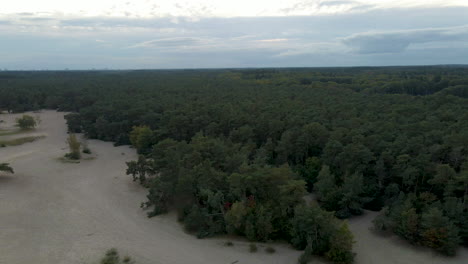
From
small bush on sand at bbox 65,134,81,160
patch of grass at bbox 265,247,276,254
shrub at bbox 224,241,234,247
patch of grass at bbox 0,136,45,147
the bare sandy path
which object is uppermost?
small bush on sand at bbox 65,134,81,160

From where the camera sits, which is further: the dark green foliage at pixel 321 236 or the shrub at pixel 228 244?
the shrub at pixel 228 244

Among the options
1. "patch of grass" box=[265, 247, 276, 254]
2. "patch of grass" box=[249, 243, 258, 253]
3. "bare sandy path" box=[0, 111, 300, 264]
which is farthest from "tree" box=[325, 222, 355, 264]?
"patch of grass" box=[249, 243, 258, 253]

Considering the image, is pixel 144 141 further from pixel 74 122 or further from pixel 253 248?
pixel 253 248

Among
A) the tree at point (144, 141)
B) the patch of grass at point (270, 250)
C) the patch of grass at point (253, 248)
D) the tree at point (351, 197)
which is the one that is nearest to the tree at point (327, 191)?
the tree at point (351, 197)

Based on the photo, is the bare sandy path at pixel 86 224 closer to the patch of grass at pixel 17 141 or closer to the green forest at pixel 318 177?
the green forest at pixel 318 177

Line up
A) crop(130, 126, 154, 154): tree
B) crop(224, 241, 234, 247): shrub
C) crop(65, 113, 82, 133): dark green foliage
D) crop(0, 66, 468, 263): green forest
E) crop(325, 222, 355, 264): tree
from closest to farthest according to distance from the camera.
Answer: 1. crop(325, 222, 355, 264): tree
2. crop(0, 66, 468, 263): green forest
3. crop(224, 241, 234, 247): shrub
4. crop(130, 126, 154, 154): tree
5. crop(65, 113, 82, 133): dark green foliage

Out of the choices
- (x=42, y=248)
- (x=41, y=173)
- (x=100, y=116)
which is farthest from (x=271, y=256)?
(x=100, y=116)

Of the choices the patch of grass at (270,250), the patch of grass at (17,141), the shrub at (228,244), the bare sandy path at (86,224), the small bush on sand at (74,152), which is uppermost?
the small bush on sand at (74,152)

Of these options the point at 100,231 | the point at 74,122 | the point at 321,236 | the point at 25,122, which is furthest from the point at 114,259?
the point at 25,122

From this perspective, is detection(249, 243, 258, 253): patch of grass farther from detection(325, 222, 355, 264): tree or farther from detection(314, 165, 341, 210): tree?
detection(314, 165, 341, 210): tree

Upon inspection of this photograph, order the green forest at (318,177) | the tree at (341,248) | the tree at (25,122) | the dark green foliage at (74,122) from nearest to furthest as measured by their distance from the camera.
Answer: the tree at (341,248) < the green forest at (318,177) < the dark green foliage at (74,122) < the tree at (25,122)
